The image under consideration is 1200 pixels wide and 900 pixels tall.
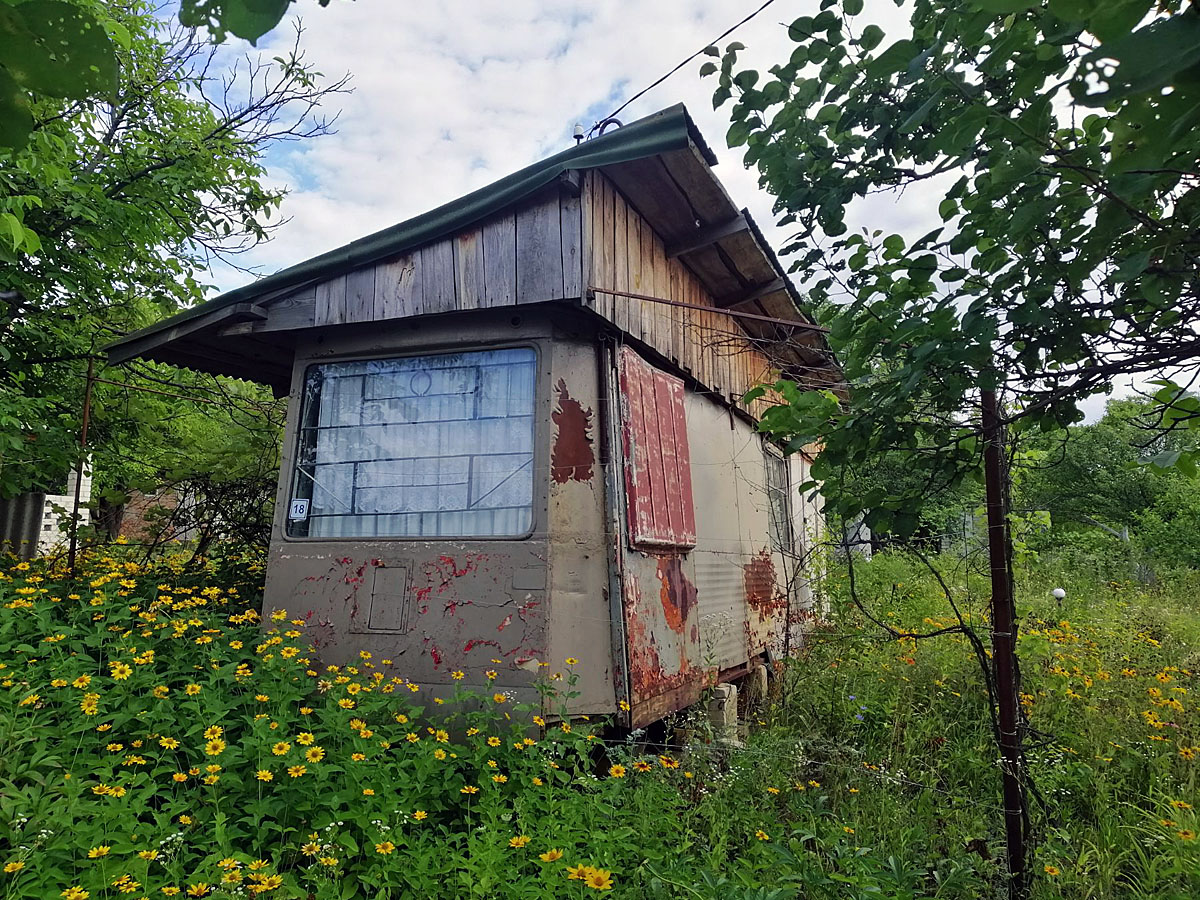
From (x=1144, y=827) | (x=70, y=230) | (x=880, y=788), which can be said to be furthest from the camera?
(x=70, y=230)

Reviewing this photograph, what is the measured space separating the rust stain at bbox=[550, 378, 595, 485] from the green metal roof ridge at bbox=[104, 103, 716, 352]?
47.1 inches

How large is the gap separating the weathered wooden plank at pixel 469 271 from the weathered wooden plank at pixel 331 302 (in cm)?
85

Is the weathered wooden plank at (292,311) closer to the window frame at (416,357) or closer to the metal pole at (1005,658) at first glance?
the window frame at (416,357)

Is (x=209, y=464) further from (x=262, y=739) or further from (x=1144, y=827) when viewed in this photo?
(x=1144, y=827)

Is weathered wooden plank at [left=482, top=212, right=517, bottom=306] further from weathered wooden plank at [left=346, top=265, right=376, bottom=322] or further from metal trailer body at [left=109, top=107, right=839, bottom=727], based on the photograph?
weathered wooden plank at [left=346, top=265, right=376, bottom=322]

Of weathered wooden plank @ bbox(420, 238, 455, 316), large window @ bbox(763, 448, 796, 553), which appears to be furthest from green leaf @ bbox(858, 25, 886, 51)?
large window @ bbox(763, 448, 796, 553)

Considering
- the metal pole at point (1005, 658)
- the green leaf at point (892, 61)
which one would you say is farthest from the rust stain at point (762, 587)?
the green leaf at point (892, 61)

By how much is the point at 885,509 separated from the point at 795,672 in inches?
158

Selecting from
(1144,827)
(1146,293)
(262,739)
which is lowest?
(1144,827)

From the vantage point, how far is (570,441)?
4477 mm

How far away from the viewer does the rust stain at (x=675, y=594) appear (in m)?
4.97

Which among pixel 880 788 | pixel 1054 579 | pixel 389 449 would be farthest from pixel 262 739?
pixel 1054 579

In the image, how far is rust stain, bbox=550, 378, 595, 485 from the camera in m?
4.42

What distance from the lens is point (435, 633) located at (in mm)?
4340
